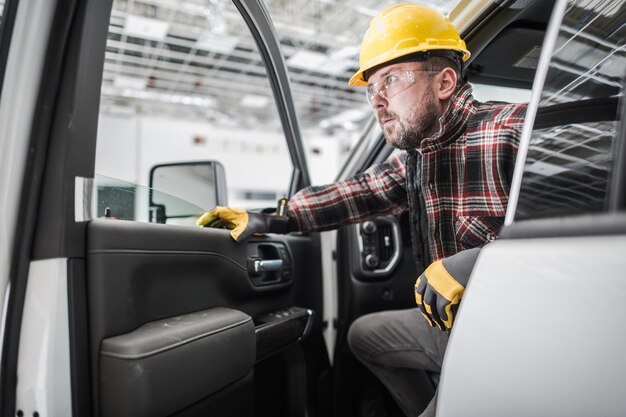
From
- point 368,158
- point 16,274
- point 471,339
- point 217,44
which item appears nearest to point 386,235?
point 368,158

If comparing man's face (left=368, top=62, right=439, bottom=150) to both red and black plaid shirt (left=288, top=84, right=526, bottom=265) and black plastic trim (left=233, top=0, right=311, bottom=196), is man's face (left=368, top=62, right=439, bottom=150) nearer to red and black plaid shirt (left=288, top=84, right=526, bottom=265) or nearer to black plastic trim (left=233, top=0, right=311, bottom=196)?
red and black plaid shirt (left=288, top=84, right=526, bottom=265)

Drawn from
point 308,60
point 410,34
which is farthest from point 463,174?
point 308,60

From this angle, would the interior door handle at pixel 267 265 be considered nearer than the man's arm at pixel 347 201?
Yes

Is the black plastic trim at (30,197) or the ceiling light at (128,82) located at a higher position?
the ceiling light at (128,82)

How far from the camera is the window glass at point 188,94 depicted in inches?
332

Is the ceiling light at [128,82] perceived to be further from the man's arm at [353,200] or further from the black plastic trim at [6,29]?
the black plastic trim at [6,29]

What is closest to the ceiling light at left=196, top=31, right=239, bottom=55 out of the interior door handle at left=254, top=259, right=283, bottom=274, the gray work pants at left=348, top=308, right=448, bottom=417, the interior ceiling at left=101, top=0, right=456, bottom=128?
the interior ceiling at left=101, top=0, right=456, bottom=128

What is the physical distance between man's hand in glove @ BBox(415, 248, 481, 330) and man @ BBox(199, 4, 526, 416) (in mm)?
436

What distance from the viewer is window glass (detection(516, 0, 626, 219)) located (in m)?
0.72

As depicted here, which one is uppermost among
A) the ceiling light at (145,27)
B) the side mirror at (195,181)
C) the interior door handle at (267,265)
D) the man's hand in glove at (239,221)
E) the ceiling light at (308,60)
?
the ceiling light at (145,27)

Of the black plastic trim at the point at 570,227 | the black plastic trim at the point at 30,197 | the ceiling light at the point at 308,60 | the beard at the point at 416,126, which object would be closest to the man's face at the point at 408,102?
the beard at the point at 416,126

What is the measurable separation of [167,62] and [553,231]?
1100cm

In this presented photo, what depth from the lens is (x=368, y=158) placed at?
2.23 m

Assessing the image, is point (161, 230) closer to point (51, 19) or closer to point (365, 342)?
point (51, 19)
